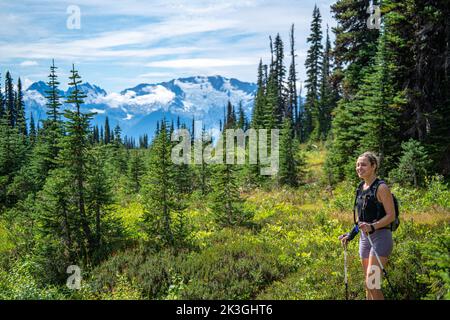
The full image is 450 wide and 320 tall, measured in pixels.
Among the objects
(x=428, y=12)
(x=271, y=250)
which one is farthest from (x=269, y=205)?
(x=428, y=12)

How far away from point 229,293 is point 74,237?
21.4ft

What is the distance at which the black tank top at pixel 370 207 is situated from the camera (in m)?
5.79

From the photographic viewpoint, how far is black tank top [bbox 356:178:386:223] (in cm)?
579

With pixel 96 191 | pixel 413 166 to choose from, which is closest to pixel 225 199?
pixel 96 191

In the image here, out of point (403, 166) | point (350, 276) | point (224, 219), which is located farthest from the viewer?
point (403, 166)

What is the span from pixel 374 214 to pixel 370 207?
0.42 ft

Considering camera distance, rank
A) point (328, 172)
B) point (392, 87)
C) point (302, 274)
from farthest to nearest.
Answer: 1. point (328, 172)
2. point (392, 87)
3. point (302, 274)

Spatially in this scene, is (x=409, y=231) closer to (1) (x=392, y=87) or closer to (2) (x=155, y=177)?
(2) (x=155, y=177)

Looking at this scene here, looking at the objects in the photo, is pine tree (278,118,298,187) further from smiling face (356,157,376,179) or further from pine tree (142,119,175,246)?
smiling face (356,157,376,179)

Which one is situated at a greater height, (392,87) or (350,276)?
(392,87)

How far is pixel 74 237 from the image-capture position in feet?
39.2

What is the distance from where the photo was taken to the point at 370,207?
5844mm

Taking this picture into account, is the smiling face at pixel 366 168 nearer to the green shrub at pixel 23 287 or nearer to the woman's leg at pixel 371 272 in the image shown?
the woman's leg at pixel 371 272

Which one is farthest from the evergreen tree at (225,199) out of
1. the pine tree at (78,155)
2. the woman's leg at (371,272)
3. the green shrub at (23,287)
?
the woman's leg at (371,272)
